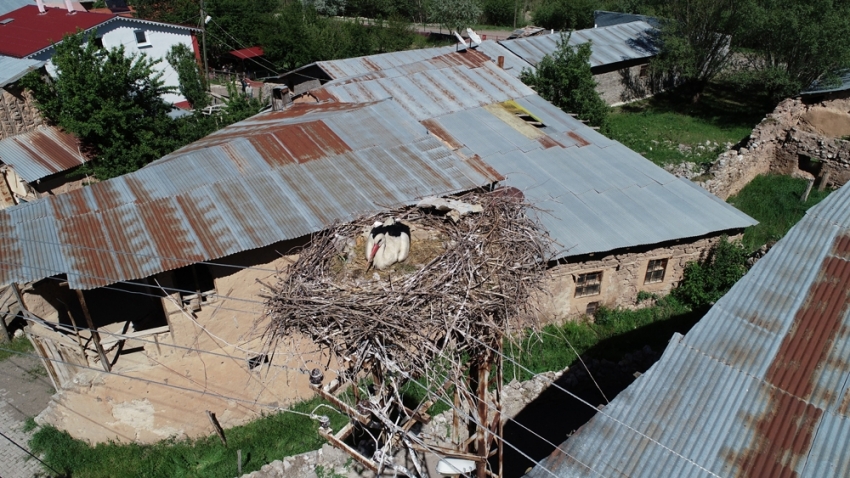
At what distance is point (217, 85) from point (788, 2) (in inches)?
1035

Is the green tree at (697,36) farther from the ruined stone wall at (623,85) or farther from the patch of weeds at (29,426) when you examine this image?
the patch of weeds at (29,426)


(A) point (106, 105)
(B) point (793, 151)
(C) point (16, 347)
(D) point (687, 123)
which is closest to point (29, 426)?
(C) point (16, 347)

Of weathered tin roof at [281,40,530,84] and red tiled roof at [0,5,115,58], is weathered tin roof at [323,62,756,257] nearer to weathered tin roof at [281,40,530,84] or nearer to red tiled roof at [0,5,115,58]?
weathered tin roof at [281,40,530,84]

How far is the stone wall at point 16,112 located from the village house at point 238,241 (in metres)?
8.08

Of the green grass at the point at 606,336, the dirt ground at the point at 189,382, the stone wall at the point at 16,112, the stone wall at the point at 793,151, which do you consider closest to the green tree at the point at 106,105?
the stone wall at the point at 16,112

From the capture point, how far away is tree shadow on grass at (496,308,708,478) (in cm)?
1059

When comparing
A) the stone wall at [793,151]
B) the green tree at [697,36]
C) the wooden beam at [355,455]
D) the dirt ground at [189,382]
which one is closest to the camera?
the wooden beam at [355,455]

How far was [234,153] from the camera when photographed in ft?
39.9

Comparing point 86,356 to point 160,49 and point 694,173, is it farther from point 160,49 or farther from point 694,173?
point 160,49

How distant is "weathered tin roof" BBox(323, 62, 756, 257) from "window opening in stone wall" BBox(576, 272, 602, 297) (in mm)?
1004

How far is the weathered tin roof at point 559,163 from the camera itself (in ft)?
41.8

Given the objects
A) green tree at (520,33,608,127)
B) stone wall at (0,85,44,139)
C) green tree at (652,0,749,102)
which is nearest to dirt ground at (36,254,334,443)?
stone wall at (0,85,44,139)

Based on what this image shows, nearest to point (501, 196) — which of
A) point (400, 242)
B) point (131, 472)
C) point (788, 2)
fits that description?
point (400, 242)

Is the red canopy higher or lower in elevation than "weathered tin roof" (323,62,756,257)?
lower
